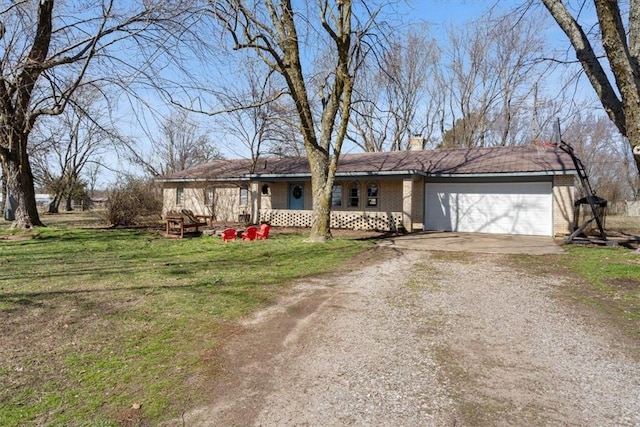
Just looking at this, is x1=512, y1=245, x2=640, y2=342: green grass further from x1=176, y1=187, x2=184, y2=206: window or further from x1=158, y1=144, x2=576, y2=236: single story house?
x1=176, y1=187, x2=184, y2=206: window

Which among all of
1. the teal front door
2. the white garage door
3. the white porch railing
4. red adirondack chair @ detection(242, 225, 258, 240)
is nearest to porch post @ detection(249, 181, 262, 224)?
the white porch railing

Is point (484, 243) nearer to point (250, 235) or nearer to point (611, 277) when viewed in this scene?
point (611, 277)

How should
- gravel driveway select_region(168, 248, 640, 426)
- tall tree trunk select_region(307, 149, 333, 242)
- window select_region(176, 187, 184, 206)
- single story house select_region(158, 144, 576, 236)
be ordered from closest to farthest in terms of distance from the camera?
gravel driveway select_region(168, 248, 640, 426) → tall tree trunk select_region(307, 149, 333, 242) → single story house select_region(158, 144, 576, 236) → window select_region(176, 187, 184, 206)

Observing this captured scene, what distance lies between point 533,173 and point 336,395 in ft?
47.3

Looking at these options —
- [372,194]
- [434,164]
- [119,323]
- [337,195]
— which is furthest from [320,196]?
[119,323]

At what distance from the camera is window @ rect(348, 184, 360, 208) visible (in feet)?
61.8

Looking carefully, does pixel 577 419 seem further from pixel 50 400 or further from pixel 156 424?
pixel 50 400

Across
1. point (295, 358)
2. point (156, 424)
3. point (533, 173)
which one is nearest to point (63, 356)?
point (156, 424)

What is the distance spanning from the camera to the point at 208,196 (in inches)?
911

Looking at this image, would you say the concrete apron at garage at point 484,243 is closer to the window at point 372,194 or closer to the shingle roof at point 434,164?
the shingle roof at point 434,164

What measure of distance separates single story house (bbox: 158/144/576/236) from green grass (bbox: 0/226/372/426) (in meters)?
8.62

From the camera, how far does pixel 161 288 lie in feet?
20.7

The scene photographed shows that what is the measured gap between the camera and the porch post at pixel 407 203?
53.7ft

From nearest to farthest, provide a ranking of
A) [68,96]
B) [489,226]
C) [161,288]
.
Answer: [161,288], [68,96], [489,226]
